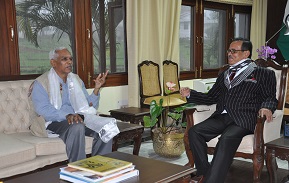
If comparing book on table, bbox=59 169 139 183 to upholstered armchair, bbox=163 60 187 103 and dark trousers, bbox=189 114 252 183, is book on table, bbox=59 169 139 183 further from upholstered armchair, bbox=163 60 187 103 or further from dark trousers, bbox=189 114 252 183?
upholstered armchair, bbox=163 60 187 103

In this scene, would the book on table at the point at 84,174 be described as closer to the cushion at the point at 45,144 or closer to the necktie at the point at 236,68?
the cushion at the point at 45,144

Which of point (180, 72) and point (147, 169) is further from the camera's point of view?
point (180, 72)

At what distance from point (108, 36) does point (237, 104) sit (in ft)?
6.74

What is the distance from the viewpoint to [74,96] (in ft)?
9.36

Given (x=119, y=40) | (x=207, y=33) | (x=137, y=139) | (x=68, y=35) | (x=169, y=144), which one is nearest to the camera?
(x=137, y=139)

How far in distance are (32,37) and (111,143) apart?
1524 millimetres

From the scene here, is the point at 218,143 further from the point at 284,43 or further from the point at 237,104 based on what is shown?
the point at 284,43

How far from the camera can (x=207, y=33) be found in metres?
5.67

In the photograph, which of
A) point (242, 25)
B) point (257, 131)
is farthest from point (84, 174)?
point (242, 25)

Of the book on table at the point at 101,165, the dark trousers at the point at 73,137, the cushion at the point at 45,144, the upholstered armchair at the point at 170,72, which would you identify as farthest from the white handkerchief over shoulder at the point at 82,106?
the upholstered armchair at the point at 170,72

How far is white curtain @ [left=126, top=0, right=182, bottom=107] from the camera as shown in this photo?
4.18 m

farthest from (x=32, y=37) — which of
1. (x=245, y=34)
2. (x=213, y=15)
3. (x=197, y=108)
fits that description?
(x=245, y=34)

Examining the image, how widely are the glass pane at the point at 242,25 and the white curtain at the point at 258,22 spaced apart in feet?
0.95

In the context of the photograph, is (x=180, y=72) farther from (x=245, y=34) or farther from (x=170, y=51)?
(x=245, y=34)
